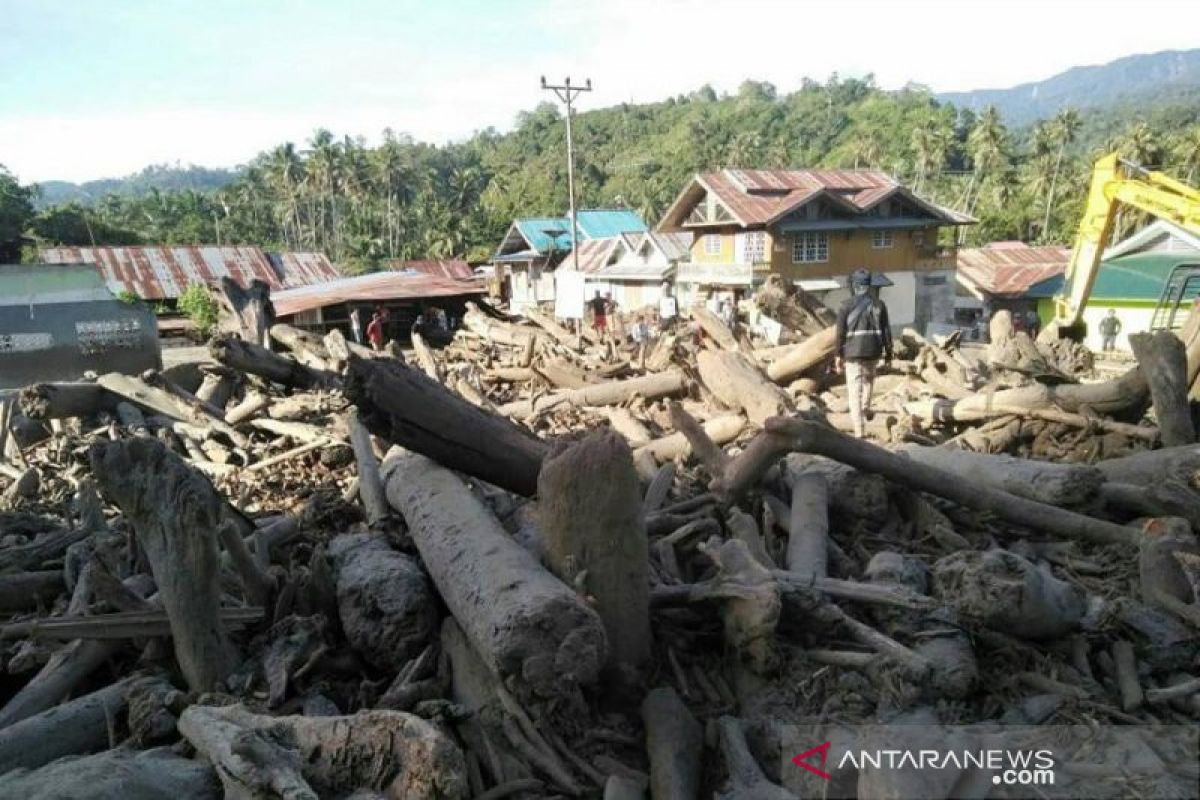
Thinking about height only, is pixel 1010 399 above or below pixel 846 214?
below

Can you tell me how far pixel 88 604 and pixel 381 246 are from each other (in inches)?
2266

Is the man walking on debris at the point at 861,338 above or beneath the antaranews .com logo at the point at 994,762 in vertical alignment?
above

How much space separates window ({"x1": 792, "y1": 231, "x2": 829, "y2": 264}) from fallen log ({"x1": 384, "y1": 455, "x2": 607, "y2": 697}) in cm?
2777

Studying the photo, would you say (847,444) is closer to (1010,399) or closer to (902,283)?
(1010,399)

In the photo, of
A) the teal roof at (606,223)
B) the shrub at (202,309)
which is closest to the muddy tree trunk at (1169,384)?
the shrub at (202,309)

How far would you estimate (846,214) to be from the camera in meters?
31.0

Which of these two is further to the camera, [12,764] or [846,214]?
[846,214]


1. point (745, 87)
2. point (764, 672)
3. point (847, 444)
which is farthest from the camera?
point (745, 87)

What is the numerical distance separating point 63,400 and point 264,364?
2.67 meters

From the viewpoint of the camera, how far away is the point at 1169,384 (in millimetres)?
6746

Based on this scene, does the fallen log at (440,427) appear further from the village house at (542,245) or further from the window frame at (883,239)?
the village house at (542,245)

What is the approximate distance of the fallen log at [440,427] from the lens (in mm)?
4938

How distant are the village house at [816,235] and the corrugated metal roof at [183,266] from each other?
48.8ft

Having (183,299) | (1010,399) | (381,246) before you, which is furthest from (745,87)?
(1010,399)
